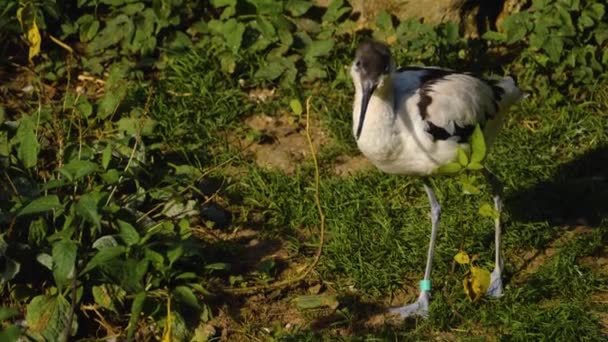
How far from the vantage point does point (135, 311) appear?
4477mm

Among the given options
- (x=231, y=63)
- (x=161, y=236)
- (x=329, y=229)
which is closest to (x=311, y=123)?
(x=231, y=63)

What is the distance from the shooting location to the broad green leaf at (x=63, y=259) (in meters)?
4.47

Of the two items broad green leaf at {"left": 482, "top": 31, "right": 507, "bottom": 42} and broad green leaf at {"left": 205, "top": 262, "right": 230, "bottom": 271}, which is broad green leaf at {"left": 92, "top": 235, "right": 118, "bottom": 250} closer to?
broad green leaf at {"left": 205, "top": 262, "right": 230, "bottom": 271}

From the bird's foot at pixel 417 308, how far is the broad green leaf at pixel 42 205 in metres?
1.65

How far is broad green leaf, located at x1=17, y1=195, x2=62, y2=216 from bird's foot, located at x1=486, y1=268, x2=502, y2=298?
81.0 inches

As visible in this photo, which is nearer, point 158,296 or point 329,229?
point 158,296

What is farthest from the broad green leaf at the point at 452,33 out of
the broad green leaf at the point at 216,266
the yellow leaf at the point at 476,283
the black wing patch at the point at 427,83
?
the broad green leaf at the point at 216,266

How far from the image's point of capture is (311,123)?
6512 millimetres

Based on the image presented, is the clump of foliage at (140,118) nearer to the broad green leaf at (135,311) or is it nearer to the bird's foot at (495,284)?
the broad green leaf at (135,311)

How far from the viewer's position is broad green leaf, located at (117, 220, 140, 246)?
188 inches

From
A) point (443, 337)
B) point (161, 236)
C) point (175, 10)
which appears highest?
point (175, 10)

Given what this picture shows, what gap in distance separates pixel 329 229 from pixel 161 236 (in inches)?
41.8

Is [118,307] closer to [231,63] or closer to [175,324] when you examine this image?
[175,324]

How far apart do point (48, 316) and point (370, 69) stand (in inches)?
69.9
